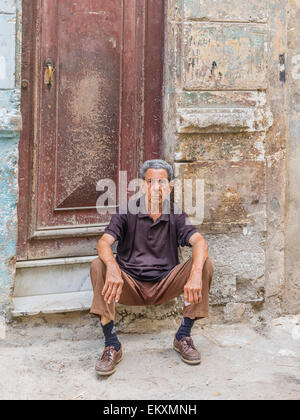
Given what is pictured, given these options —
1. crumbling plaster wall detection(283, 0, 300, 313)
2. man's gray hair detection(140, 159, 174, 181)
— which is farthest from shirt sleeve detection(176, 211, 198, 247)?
crumbling plaster wall detection(283, 0, 300, 313)

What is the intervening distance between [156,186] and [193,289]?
0.72 metres

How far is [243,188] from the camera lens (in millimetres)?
3961

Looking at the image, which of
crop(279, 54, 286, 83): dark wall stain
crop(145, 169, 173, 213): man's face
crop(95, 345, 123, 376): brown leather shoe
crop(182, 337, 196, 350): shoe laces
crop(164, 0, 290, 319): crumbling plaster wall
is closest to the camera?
crop(95, 345, 123, 376): brown leather shoe

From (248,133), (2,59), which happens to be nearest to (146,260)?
(248,133)

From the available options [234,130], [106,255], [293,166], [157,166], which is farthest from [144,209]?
[293,166]

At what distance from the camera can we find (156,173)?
352cm

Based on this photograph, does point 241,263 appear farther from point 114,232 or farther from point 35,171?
point 35,171

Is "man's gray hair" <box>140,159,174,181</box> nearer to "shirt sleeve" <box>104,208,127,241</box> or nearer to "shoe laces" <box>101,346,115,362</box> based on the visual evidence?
"shirt sleeve" <box>104,208,127,241</box>

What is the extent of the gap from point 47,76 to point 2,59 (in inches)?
15.5

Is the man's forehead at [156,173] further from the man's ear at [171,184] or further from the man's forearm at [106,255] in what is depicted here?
the man's forearm at [106,255]

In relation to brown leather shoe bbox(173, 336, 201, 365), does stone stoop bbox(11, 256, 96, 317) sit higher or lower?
higher

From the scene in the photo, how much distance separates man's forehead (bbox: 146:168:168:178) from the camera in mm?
3520

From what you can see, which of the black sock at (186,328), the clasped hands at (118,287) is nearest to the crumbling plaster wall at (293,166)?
the black sock at (186,328)

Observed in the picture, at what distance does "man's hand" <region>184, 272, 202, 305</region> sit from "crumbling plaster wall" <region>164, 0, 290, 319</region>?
67cm
